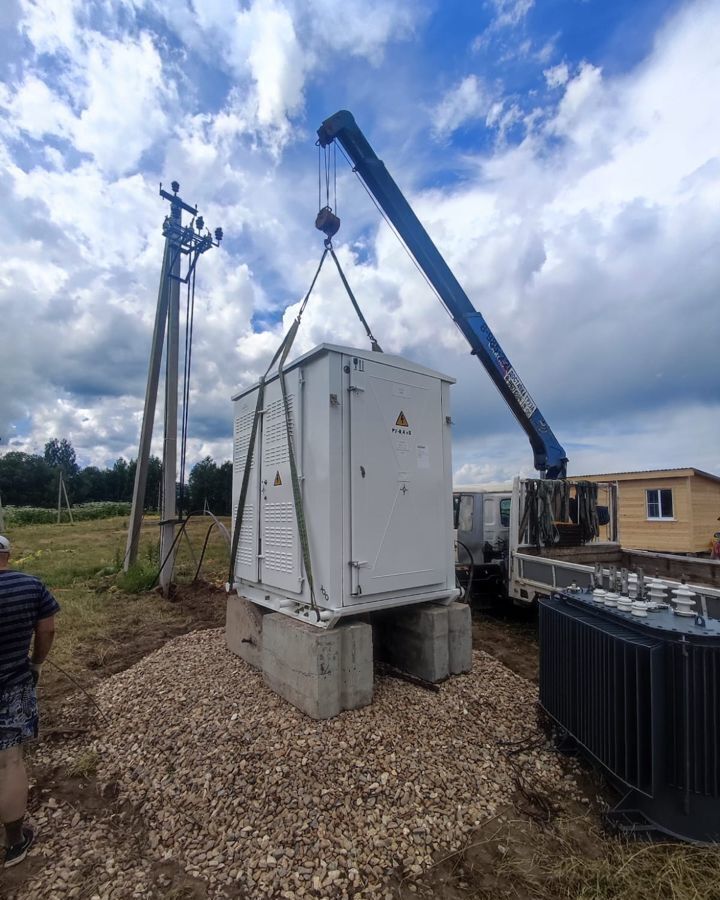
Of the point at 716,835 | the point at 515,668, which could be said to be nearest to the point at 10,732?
the point at 716,835

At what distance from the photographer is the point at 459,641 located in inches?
189

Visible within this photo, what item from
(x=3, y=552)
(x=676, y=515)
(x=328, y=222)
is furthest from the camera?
(x=676, y=515)

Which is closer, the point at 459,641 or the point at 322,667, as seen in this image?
the point at 322,667

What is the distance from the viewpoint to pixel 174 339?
1067 cm

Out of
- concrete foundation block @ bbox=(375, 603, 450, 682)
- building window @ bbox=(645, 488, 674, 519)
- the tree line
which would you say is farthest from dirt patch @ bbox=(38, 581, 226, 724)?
the tree line

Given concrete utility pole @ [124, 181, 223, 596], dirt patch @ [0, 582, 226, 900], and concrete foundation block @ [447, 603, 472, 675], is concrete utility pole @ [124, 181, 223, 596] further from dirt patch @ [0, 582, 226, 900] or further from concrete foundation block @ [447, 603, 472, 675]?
concrete foundation block @ [447, 603, 472, 675]

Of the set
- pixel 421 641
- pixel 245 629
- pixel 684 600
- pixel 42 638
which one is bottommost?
pixel 245 629

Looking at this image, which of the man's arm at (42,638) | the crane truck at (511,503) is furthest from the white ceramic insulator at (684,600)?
the man's arm at (42,638)

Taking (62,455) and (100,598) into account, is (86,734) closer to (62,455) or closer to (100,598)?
(100,598)

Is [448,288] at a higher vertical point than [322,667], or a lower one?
higher

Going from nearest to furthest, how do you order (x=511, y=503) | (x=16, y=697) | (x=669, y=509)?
1. (x=16, y=697)
2. (x=511, y=503)
3. (x=669, y=509)

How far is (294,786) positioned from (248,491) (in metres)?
3.15

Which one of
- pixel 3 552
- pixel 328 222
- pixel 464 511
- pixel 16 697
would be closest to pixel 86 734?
pixel 16 697

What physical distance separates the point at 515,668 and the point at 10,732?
A: 4.85 m
